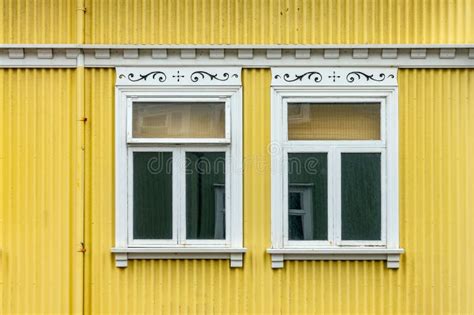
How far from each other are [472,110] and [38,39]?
4811mm

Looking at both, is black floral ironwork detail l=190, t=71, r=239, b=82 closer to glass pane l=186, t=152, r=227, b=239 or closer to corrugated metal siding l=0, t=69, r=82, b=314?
glass pane l=186, t=152, r=227, b=239

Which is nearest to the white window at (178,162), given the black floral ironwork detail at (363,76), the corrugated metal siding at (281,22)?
the corrugated metal siding at (281,22)

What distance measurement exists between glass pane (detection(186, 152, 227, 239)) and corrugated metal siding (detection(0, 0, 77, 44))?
1.94 m

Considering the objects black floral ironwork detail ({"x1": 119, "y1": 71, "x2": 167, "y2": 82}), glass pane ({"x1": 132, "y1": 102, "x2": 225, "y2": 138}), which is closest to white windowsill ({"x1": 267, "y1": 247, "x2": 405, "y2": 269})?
glass pane ({"x1": 132, "y1": 102, "x2": 225, "y2": 138})

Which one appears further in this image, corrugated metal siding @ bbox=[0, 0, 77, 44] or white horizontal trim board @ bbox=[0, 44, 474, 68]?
corrugated metal siding @ bbox=[0, 0, 77, 44]

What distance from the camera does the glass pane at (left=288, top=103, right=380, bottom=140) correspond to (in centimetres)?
723

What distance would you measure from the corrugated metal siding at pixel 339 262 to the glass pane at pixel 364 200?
27 cm

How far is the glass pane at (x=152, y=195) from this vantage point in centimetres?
723

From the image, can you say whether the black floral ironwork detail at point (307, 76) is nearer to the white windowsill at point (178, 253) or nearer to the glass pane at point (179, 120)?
the glass pane at point (179, 120)

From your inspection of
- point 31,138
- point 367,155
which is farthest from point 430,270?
point 31,138

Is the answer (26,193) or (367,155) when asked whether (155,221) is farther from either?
(367,155)

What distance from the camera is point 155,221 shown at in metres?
7.23

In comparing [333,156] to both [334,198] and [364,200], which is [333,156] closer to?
[334,198]

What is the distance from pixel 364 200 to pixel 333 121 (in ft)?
3.05
